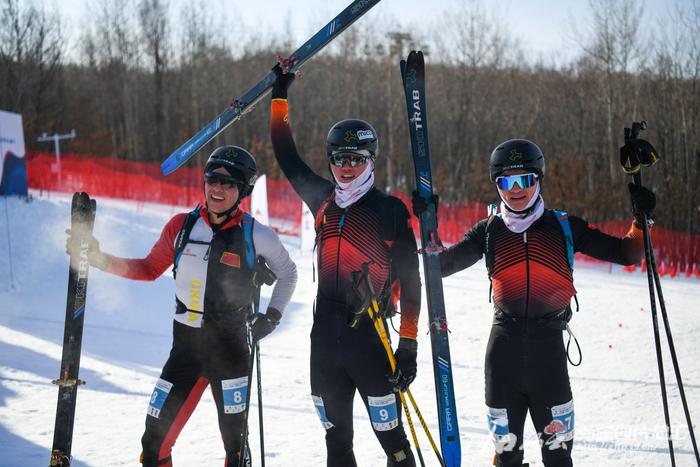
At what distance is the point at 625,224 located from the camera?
1852cm

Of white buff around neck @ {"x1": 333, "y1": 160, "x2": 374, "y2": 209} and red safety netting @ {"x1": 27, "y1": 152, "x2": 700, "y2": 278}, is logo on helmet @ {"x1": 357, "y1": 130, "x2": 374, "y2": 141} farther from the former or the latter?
red safety netting @ {"x1": 27, "y1": 152, "x2": 700, "y2": 278}

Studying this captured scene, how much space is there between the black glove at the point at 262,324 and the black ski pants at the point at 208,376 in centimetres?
10

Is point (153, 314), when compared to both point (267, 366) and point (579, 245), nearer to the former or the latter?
point (267, 366)

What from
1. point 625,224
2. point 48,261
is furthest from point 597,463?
point 625,224

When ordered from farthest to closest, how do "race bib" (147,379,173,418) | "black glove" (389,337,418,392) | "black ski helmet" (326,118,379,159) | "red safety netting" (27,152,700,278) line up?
"red safety netting" (27,152,700,278) → "black ski helmet" (326,118,379,159) → "race bib" (147,379,173,418) → "black glove" (389,337,418,392)

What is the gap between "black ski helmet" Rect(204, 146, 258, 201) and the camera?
389cm

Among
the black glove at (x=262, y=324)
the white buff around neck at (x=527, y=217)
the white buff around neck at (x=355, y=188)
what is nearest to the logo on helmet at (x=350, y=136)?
the white buff around neck at (x=355, y=188)

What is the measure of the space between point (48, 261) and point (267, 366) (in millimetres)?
7559

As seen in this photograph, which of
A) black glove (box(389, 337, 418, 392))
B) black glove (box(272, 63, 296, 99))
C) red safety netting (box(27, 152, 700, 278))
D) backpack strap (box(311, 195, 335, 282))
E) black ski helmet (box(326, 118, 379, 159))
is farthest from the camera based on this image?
red safety netting (box(27, 152, 700, 278))

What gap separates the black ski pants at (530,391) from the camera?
345 cm

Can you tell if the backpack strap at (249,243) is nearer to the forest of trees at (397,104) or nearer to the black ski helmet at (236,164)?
the black ski helmet at (236,164)

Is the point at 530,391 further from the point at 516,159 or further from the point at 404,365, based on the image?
the point at 516,159

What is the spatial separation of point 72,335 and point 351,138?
2.03 meters

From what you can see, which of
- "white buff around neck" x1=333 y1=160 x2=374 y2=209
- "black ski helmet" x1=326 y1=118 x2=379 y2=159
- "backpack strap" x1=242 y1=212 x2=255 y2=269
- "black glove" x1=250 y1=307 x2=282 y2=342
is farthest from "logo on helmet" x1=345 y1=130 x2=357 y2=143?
"black glove" x1=250 y1=307 x2=282 y2=342
